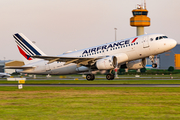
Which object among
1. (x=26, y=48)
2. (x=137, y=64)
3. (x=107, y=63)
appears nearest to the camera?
(x=107, y=63)

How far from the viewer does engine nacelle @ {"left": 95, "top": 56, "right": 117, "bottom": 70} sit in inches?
A: 1671

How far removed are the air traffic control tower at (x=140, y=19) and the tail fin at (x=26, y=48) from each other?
9716 cm

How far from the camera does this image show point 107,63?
139ft

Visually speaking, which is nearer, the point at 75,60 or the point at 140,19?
the point at 75,60

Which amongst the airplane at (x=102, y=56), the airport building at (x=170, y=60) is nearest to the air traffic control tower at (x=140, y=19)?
the airport building at (x=170, y=60)

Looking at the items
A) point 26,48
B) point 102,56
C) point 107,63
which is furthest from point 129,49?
point 26,48

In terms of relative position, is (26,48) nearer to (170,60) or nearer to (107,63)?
(107,63)

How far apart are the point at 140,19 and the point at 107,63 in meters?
104

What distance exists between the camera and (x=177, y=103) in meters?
20.1

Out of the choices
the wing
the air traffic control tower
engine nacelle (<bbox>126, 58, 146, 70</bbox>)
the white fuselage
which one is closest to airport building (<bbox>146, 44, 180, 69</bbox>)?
the air traffic control tower

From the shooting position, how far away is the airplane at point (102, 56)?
41.5 metres

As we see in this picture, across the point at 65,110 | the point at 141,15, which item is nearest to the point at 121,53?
the point at 65,110

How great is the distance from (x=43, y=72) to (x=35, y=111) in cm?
3280

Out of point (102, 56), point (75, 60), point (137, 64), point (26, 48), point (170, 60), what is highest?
point (170, 60)
